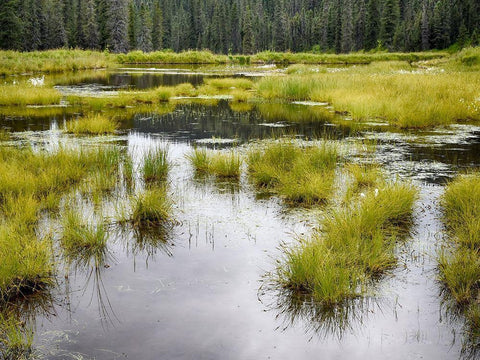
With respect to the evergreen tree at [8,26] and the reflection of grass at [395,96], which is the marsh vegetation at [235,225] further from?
→ the evergreen tree at [8,26]

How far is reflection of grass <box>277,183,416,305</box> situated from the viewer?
4539 mm

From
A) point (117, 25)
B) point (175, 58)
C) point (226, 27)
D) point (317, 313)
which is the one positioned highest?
point (226, 27)

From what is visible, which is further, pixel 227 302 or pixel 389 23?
pixel 389 23

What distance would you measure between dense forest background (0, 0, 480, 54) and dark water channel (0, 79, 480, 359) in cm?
5862

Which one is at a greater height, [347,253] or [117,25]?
[117,25]

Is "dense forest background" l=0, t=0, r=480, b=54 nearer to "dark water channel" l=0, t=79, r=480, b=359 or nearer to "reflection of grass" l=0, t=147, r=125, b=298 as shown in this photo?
"reflection of grass" l=0, t=147, r=125, b=298

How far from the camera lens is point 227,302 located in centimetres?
461

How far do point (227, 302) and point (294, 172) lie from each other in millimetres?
4033

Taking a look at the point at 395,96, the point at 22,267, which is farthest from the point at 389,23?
the point at 22,267

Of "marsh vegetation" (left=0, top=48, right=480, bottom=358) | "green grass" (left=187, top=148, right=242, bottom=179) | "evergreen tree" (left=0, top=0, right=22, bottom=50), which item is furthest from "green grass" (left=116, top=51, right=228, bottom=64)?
"green grass" (left=187, top=148, right=242, bottom=179)

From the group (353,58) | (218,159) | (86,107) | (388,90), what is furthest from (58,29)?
(218,159)

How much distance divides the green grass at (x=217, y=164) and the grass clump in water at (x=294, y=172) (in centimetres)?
34

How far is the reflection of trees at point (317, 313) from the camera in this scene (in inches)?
165

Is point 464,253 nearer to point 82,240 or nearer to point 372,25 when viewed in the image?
point 82,240
